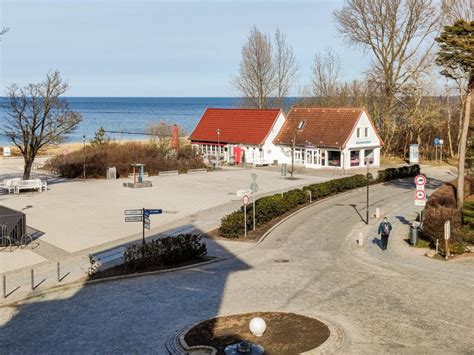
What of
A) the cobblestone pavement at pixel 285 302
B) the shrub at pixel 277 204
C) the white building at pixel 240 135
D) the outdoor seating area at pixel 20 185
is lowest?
the cobblestone pavement at pixel 285 302

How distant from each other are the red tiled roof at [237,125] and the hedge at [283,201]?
15541mm

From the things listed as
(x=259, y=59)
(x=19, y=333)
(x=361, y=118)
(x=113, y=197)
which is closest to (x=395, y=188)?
(x=361, y=118)

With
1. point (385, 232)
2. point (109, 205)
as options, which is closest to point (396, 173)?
point (109, 205)

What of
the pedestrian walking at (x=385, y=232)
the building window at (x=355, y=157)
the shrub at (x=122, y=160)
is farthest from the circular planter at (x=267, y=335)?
the building window at (x=355, y=157)

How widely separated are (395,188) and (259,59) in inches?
1537

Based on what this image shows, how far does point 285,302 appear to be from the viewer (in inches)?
698

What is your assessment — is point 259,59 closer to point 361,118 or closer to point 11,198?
point 361,118

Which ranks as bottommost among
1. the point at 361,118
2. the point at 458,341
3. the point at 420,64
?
the point at 458,341

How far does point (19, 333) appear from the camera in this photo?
50.5 ft

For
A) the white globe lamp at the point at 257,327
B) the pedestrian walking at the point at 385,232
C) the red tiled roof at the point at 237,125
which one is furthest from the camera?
the red tiled roof at the point at 237,125

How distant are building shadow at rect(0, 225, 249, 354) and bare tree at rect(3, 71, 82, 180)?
24.6m

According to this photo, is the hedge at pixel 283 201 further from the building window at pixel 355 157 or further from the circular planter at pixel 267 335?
the circular planter at pixel 267 335

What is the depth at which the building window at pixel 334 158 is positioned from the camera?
53.5 m

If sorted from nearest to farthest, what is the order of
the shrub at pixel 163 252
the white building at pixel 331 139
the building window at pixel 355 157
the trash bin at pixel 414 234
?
the shrub at pixel 163 252 → the trash bin at pixel 414 234 → the white building at pixel 331 139 → the building window at pixel 355 157
